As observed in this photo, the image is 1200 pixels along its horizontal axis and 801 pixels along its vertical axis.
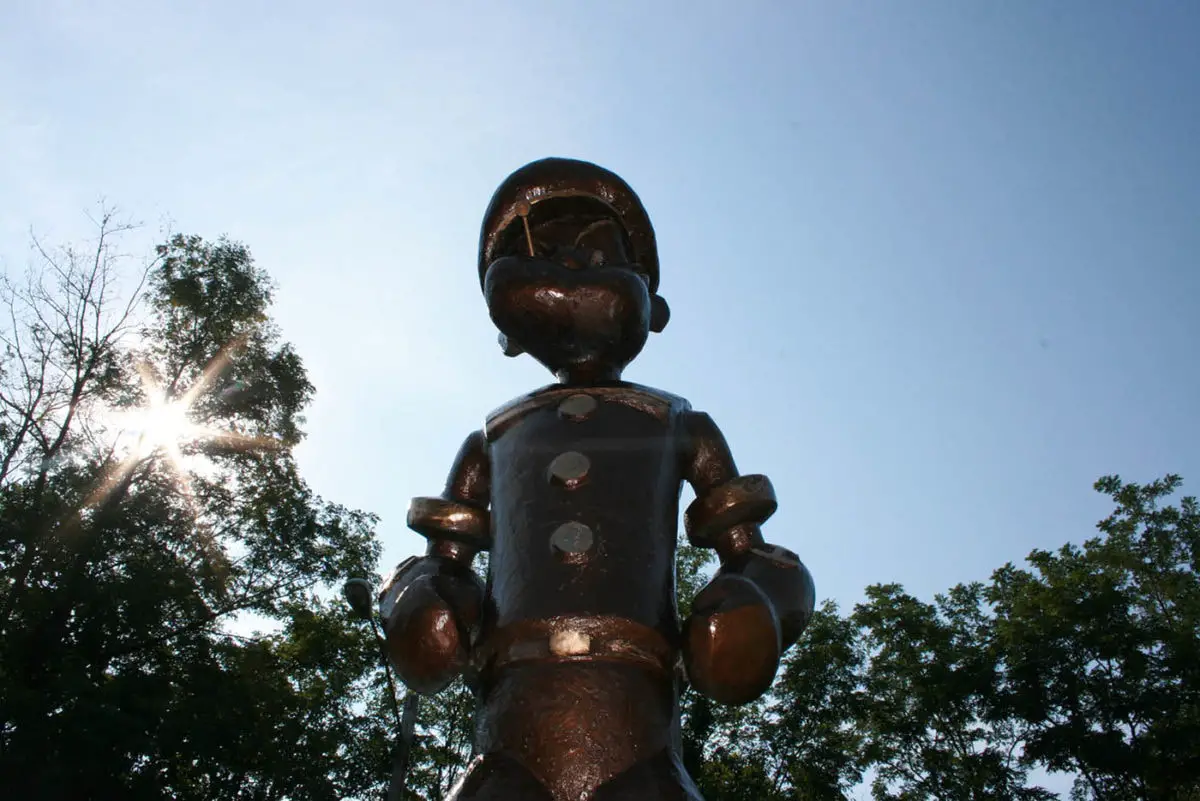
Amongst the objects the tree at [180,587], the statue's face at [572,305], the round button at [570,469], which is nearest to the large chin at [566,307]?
the statue's face at [572,305]

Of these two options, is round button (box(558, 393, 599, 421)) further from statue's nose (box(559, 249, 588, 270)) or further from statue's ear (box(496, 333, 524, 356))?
statue's ear (box(496, 333, 524, 356))

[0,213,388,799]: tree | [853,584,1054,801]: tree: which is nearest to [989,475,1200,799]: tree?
[853,584,1054,801]: tree

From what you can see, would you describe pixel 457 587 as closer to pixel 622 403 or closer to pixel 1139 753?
pixel 622 403

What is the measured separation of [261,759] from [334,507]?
4.01 metres

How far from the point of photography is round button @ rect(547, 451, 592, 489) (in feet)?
8.00

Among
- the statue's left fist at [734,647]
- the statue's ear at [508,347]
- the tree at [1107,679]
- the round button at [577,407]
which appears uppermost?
the tree at [1107,679]

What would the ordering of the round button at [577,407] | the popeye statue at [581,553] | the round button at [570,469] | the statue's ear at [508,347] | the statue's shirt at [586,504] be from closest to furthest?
the popeye statue at [581,553], the statue's shirt at [586,504], the round button at [570,469], the round button at [577,407], the statue's ear at [508,347]

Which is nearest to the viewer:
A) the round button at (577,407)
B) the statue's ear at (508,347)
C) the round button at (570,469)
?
the round button at (570,469)

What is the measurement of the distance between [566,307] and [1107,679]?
1555cm

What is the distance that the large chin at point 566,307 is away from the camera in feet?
9.08

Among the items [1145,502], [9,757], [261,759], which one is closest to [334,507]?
[261,759]

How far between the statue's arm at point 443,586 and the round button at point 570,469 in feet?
1.07

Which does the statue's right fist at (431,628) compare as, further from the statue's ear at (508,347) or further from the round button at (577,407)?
the statue's ear at (508,347)

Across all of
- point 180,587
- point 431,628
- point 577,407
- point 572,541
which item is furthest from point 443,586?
point 180,587
